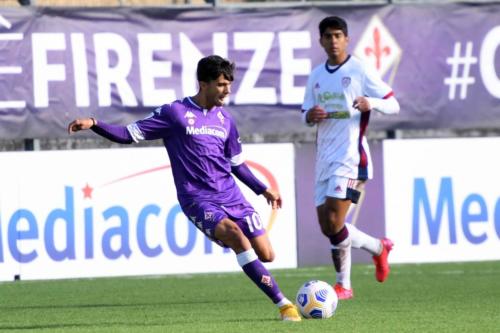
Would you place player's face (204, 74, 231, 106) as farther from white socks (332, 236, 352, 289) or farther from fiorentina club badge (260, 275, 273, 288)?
white socks (332, 236, 352, 289)

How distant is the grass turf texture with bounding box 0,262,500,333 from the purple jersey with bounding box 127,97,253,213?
892mm

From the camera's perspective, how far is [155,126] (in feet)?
31.9

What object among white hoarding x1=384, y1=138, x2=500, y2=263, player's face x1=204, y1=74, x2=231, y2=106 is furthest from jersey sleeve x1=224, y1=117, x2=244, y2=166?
white hoarding x1=384, y1=138, x2=500, y2=263

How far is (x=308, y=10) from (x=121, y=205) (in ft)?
10.4

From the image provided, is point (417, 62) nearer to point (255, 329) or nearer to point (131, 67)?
point (131, 67)

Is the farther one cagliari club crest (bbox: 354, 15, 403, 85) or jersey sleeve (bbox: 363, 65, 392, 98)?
cagliari club crest (bbox: 354, 15, 403, 85)

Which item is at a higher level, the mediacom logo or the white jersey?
the white jersey

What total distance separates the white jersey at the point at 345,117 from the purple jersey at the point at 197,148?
5.96ft

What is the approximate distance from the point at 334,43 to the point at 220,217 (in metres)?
2.49

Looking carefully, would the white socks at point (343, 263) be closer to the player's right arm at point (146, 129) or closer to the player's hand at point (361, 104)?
the player's hand at point (361, 104)

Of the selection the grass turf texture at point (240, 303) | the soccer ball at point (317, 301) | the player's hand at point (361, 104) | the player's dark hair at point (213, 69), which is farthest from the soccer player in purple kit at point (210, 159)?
the player's hand at point (361, 104)

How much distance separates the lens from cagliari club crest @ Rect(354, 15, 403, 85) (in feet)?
51.7

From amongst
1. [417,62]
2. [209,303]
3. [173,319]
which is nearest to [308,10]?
[417,62]

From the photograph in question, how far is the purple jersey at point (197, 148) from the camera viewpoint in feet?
31.4
